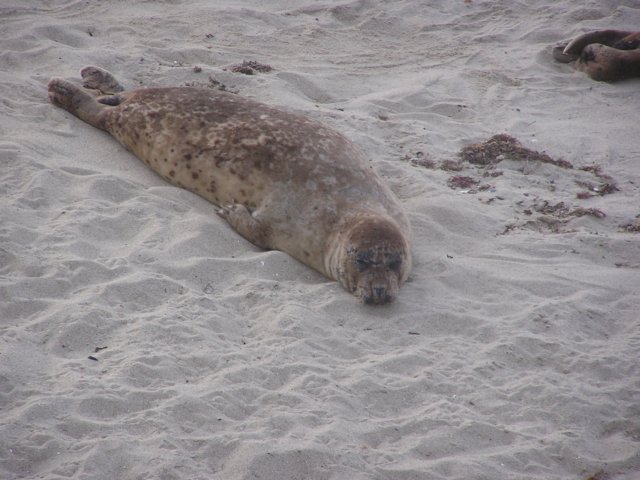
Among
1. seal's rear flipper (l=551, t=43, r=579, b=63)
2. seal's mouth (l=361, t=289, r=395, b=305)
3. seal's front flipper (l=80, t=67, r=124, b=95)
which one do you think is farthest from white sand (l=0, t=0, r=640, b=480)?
seal's rear flipper (l=551, t=43, r=579, b=63)

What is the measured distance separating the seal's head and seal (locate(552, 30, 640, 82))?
14.9 ft

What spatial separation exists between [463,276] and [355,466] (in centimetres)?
196

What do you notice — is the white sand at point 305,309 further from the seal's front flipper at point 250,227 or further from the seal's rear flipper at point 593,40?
the seal's rear flipper at point 593,40

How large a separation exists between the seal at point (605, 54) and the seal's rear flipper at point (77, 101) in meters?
5.11

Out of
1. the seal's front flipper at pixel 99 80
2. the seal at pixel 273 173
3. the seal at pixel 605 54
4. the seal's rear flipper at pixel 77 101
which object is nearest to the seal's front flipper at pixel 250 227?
the seal at pixel 273 173

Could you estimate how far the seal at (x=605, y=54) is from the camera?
27.8 ft

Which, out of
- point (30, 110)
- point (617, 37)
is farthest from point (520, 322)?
point (617, 37)

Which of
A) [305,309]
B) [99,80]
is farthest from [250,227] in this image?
[99,80]

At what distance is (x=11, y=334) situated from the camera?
3.82 metres

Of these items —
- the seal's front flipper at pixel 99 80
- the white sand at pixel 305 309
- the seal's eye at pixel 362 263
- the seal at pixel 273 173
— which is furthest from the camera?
the seal's front flipper at pixel 99 80

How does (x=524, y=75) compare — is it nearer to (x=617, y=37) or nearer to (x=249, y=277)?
(x=617, y=37)

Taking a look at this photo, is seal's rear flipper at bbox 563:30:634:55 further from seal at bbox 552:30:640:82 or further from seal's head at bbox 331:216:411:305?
seal's head at bbox 331:216:411:305

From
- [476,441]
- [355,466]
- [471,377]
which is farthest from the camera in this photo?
[471,377]

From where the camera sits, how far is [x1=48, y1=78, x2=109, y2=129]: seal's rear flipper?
6.28m
